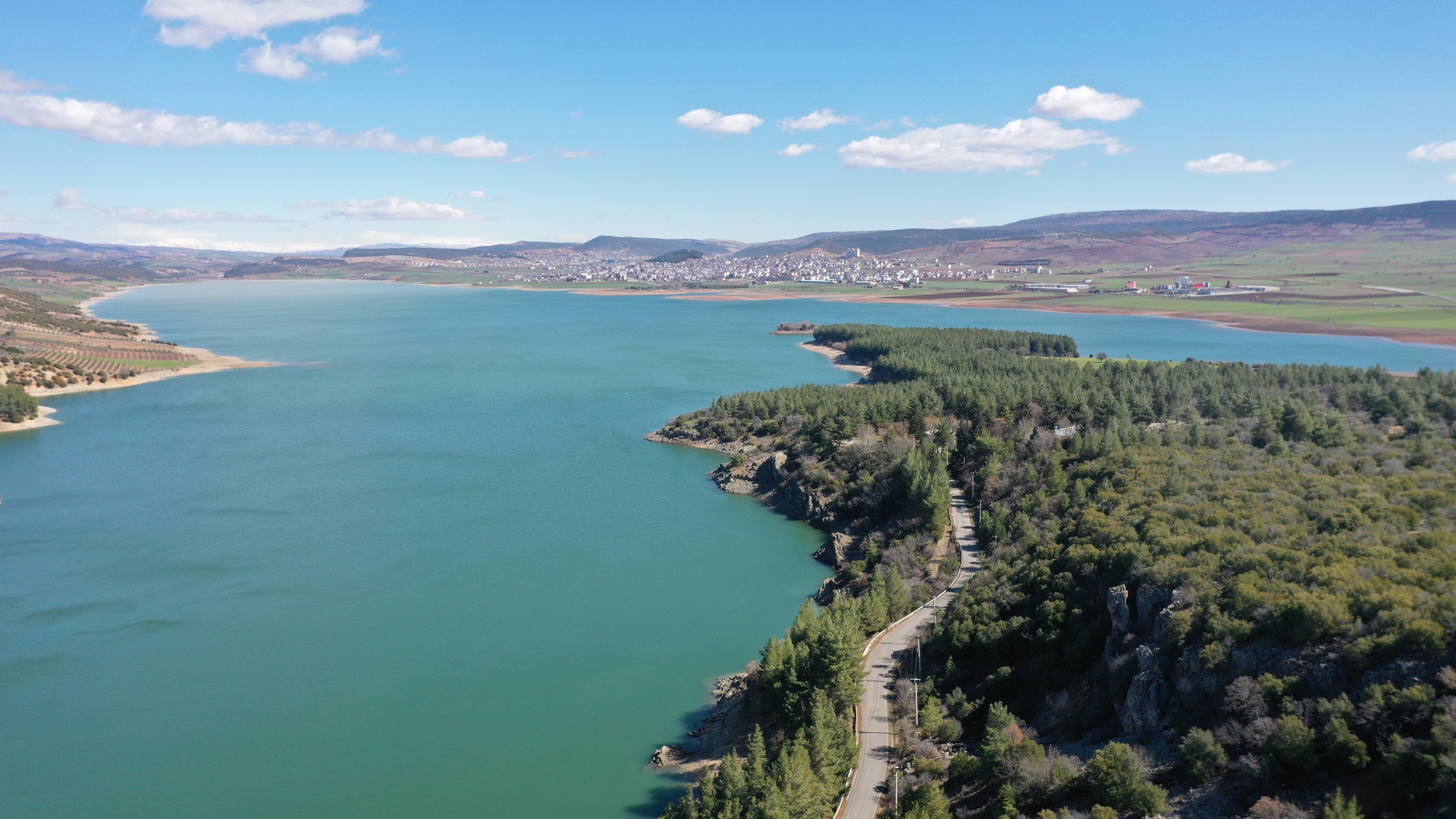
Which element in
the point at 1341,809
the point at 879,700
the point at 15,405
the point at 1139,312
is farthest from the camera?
the point at 1139,312

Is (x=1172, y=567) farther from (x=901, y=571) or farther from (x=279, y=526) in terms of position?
(x=279, y=526)

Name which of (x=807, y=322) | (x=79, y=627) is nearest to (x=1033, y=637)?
(x=79, y=627)

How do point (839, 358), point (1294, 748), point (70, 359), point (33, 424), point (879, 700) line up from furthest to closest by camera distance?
point (839, 358)
point (70, 359)
point (33, 424)
point (879, 700)
point (1294, 748)

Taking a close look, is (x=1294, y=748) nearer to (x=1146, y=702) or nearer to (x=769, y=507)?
(x=1146, y=702)

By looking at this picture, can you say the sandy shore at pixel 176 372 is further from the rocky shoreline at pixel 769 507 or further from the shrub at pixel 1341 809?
the shrub at pixel 1341 809

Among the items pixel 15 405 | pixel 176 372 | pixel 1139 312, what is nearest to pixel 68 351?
pixel 176 372

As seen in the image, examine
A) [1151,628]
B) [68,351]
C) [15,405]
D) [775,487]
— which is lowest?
[775,487]
